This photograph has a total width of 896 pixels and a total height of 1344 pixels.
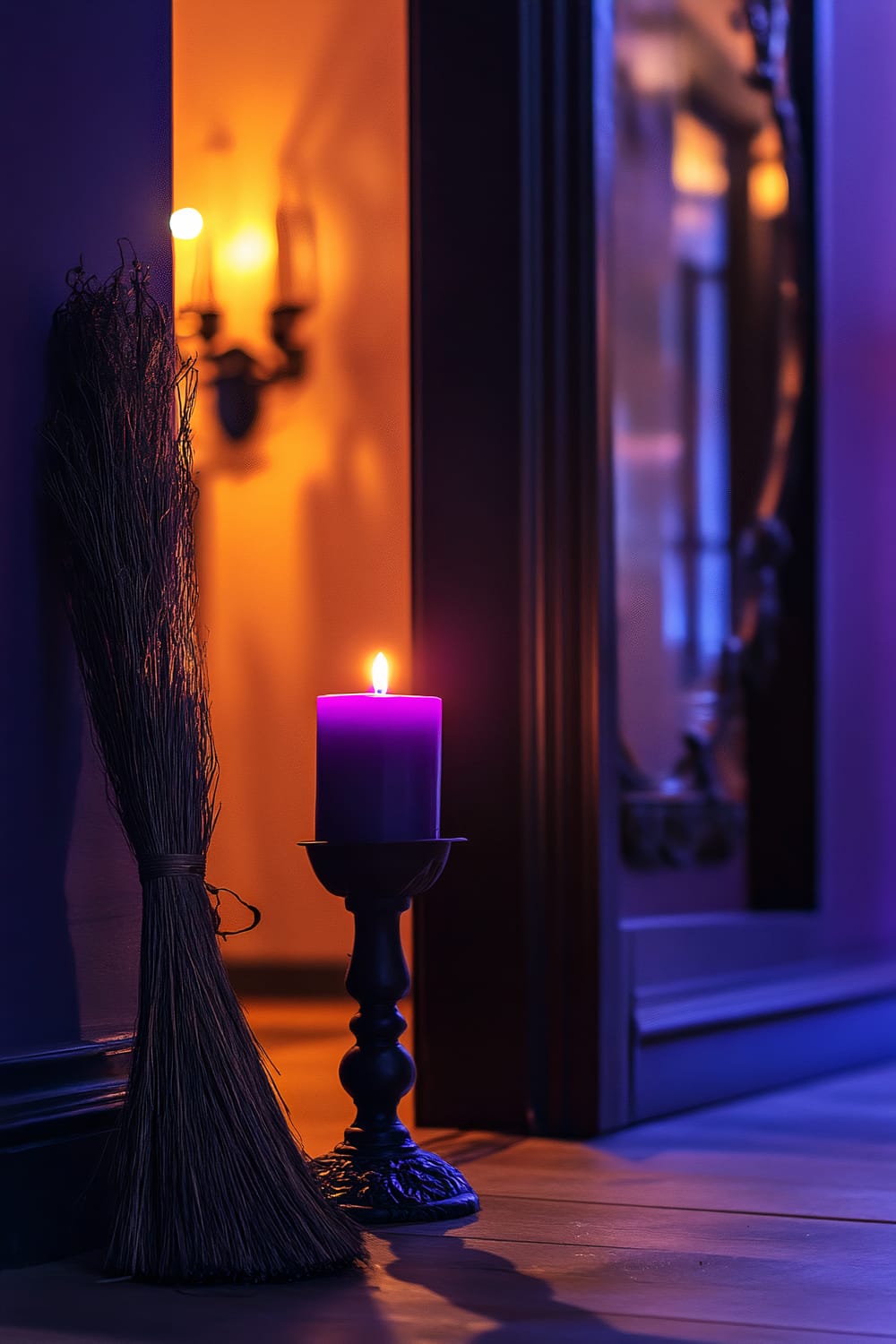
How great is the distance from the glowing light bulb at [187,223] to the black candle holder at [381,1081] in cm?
66

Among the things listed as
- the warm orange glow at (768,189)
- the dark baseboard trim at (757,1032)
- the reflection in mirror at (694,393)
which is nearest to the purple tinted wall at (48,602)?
the dark baseboard trim at (757,1032)

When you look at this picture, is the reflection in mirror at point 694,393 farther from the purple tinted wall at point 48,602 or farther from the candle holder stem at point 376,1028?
the purple tinted wall at point 48,602

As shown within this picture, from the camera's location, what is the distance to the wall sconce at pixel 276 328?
1.81m

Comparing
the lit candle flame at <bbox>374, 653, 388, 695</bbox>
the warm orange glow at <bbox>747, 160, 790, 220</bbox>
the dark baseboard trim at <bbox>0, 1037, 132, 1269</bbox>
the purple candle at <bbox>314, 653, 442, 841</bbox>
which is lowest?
the dark baseboard trim at <bbox>0, 1037, 132, 1269</bbox>

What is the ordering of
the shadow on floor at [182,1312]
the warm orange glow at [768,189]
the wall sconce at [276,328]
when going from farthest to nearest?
the warm orange glow at [768,189] → the wall sconce at [276,328] → the shadow on floor at [182,1312]

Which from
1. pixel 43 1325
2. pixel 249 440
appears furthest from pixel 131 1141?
pixel 249 440

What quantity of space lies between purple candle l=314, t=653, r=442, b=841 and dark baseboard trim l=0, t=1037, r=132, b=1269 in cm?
24

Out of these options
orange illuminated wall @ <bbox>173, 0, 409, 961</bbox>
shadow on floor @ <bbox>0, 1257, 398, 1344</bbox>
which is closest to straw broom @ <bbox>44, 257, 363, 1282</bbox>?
shadow on floor @ <bbox>0, 1257, 398, 1344</bbox>

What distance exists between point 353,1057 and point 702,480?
1.29 m

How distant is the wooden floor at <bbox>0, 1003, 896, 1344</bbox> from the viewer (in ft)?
3.51

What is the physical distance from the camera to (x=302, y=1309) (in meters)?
1.11

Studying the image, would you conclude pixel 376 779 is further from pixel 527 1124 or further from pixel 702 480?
pixel 702 480

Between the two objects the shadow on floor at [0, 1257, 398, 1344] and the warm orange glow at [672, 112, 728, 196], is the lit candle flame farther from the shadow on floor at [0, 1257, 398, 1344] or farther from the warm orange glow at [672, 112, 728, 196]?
the warm orange glow at [672, 112, 728, 196]

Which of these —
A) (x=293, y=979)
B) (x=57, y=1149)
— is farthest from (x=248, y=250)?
(x=57, y=1149)
